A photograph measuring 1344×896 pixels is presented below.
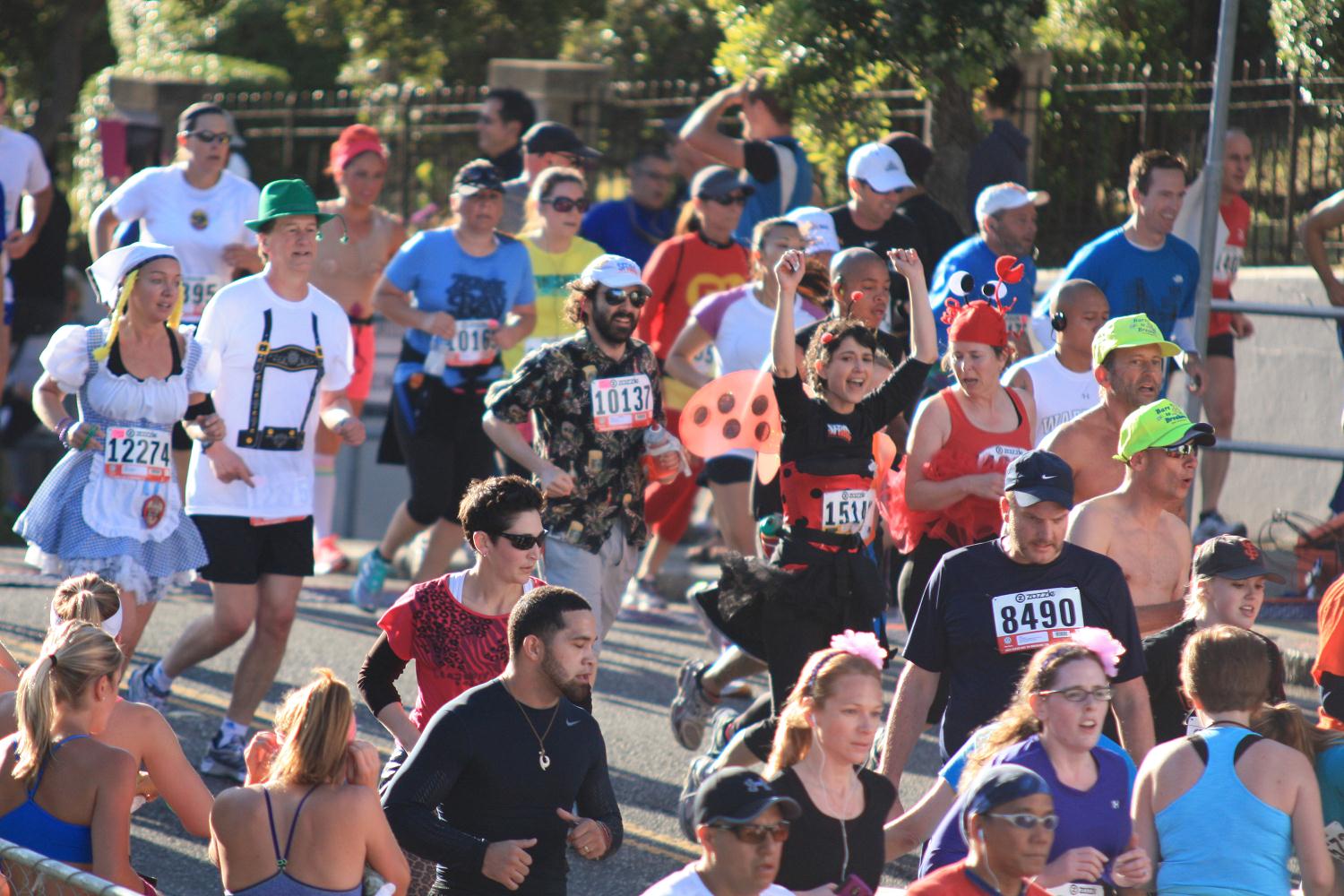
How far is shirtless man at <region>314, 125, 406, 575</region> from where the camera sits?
1074 cm

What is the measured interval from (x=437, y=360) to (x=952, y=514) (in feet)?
11.6

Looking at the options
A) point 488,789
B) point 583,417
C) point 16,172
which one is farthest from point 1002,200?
point 16,172

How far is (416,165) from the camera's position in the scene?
1769cm

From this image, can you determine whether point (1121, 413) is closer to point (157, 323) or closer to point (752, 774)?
point (752, 774)

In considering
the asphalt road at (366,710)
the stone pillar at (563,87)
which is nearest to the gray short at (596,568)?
the asphalt road at (366,710)

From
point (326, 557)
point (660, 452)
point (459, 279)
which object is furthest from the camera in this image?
point (326, 557)

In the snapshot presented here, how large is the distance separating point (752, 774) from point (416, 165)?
47.0 feet

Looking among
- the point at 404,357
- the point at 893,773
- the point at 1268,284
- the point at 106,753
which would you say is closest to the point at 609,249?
the point at 404,357

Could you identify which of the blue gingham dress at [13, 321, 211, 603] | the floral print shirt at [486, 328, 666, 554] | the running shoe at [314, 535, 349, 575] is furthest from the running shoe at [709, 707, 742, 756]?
the running shoe at [314, 535, 349, 575]

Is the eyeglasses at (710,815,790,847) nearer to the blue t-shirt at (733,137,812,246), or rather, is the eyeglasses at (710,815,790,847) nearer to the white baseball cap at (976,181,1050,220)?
the white baseball cap at (976,181,1050,220)

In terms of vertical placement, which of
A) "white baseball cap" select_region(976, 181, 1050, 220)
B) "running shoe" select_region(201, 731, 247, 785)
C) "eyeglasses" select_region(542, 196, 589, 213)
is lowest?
"running shoe" select_region(201, 731, 247, 785)

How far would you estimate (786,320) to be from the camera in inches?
262

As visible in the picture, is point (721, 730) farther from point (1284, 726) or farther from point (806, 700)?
point (1284, 726)

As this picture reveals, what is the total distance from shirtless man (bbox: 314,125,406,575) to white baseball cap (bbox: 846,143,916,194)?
293cm
